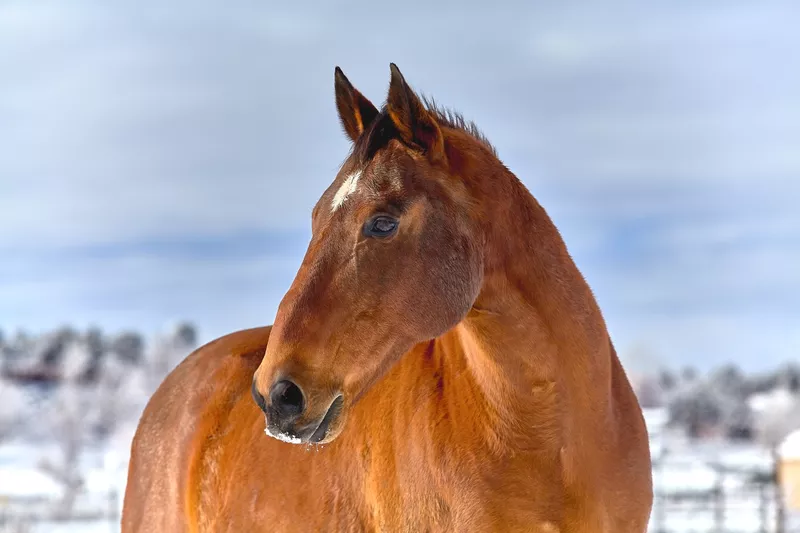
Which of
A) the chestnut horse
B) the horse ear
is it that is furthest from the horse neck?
the horse ear

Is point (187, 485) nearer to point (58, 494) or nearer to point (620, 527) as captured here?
point (620, 527)

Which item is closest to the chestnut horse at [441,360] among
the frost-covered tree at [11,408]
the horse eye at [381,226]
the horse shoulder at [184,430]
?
the horse eye at [381,226]

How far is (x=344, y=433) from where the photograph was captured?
3.38 meters

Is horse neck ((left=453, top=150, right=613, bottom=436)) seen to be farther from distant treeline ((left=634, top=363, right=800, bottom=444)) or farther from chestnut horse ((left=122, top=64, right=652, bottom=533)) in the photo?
distant treeline ((left=634, top=363, right=800, bottom=444))

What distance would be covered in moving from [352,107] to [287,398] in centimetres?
123

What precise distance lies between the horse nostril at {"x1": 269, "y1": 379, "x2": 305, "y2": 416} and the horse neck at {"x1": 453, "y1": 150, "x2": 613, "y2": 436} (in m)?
0.74

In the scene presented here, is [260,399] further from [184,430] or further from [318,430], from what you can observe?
[184,430]

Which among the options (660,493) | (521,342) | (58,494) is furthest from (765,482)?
(58,494)

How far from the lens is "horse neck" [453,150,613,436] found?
2928 mm

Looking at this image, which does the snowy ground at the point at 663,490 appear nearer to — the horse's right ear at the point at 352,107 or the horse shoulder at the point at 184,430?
the horse shoulder at the point at 184,430

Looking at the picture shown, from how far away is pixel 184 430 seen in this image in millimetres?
4699

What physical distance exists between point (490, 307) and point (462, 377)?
32 centimetres

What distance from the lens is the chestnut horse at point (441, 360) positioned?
8.62 feet

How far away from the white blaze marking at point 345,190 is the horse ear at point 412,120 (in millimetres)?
211
